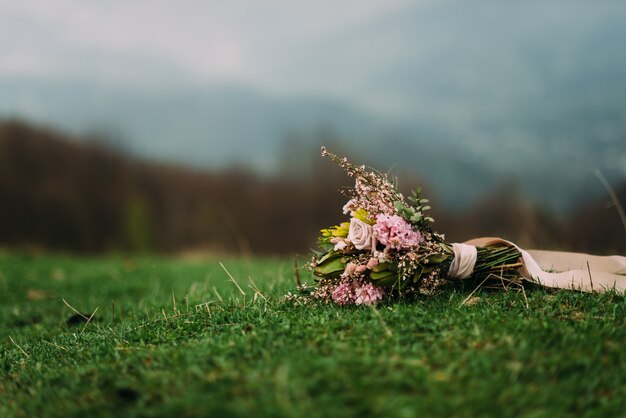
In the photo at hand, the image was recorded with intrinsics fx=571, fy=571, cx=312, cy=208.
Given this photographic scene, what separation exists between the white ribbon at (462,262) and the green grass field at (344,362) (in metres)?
0.14

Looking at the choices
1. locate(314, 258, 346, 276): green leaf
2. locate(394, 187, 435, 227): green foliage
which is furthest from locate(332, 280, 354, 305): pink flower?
locate(394, 187, 435, 227): green foliage

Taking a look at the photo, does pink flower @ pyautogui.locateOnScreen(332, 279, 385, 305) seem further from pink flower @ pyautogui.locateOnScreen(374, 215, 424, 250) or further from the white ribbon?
the white ribbon

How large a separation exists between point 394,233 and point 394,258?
16cm

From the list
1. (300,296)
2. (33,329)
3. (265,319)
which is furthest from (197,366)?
(33,329)

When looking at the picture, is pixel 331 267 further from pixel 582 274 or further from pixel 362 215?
pixel 582 274

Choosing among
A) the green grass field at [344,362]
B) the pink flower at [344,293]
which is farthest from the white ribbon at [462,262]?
the pink flower at [344,293]

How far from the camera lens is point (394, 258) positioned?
11.4 feet

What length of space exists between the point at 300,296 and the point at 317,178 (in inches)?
473

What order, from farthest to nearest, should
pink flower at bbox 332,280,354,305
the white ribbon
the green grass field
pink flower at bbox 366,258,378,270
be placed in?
the white ribbon → pink flower at bbox 332,280,354,305 → pink flower at bbox 366,258,378,270 → the green grass field

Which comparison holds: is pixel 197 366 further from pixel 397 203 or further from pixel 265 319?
pixel 397 203

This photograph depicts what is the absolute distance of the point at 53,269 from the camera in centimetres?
1009

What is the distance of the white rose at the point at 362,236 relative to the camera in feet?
11.3

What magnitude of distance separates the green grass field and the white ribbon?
0.14 meters

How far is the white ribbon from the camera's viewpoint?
3.76 meters
